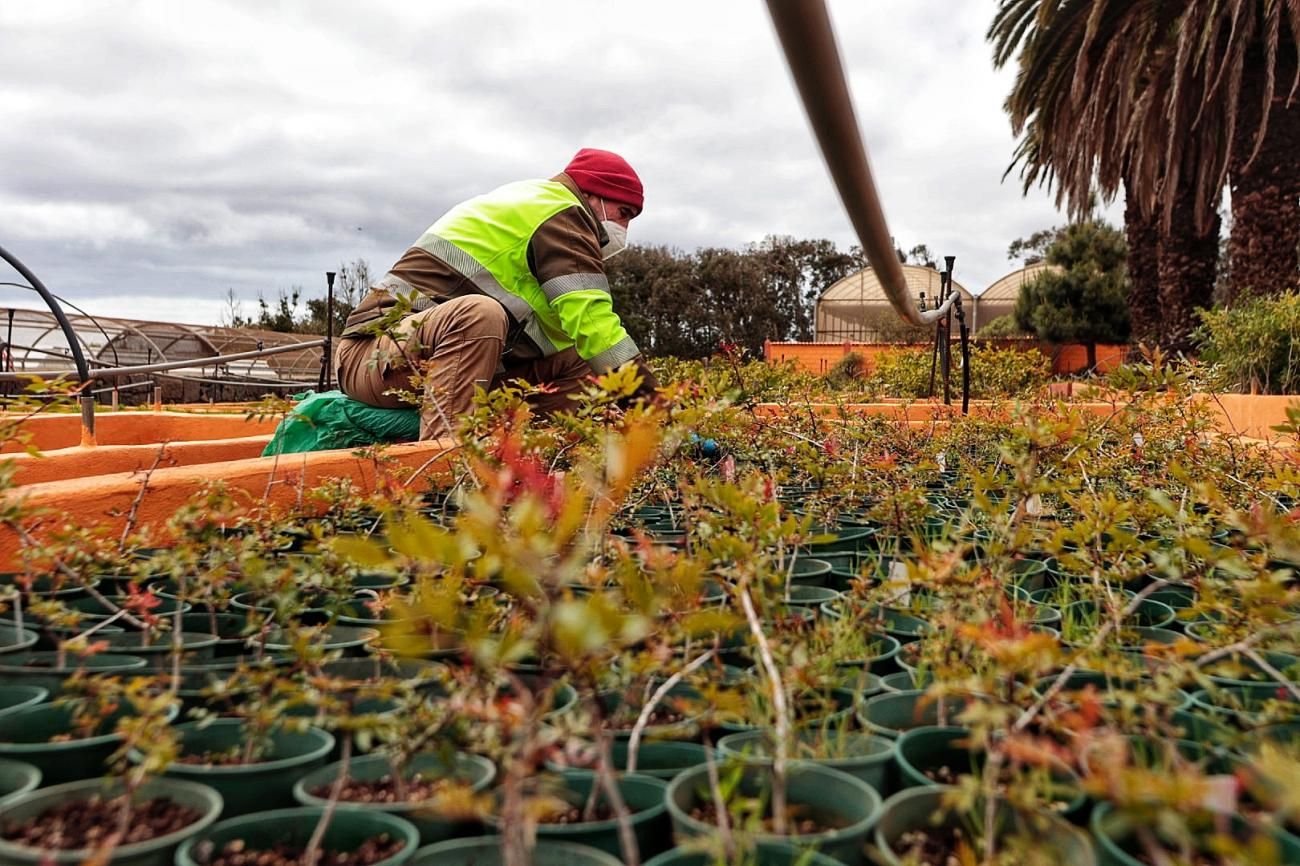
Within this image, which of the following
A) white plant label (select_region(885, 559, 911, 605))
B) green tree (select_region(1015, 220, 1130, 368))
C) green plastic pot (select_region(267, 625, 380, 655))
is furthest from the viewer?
green tree (select_region(1015, 220, 1130, 368))

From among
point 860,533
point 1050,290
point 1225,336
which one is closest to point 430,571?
point 860,533

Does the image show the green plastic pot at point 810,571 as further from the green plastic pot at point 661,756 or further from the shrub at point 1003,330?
the shrub at point 1003,330

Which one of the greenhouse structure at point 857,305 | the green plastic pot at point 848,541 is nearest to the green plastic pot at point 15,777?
the green plastic pot at point 848,541

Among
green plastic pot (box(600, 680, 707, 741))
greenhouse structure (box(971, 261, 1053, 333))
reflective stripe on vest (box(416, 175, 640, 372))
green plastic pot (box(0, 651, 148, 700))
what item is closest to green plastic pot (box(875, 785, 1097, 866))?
green plastic pot (box(600, 680, 707, 741))

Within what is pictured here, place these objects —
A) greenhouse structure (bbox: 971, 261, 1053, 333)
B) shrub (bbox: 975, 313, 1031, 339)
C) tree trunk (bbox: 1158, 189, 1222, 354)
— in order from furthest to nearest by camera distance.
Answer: greenhouse structure (bbox: 971, 261, 1053, 333) < shrub (bbox: 975, 313, 1031, 339) < tree trunk (bbox: 1158, 189, 1222, 354)

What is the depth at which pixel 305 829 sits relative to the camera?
39.7 inches

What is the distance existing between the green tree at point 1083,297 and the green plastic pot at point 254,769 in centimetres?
2071

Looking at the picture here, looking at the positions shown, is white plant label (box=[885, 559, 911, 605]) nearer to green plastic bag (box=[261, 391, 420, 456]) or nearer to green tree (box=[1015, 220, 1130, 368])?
green plastic bag (box=[261, 391, 420, 456])

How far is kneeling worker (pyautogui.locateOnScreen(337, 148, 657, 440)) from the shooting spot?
138 inches

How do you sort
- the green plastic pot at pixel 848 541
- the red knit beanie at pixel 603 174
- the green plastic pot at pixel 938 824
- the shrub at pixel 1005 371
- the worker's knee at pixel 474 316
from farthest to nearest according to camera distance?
the shrub at pixel 1005 371
the red knit beanie at pixel 603 174
the worker's knee at pixel 474 316
the green plastic pot at pixel 848 541
the green plastic pot at pixel 938 824

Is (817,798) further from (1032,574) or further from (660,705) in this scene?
(1032,574)

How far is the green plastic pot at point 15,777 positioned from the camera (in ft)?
3.61

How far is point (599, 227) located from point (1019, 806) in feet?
11.7

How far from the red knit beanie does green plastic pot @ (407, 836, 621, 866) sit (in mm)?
3507
